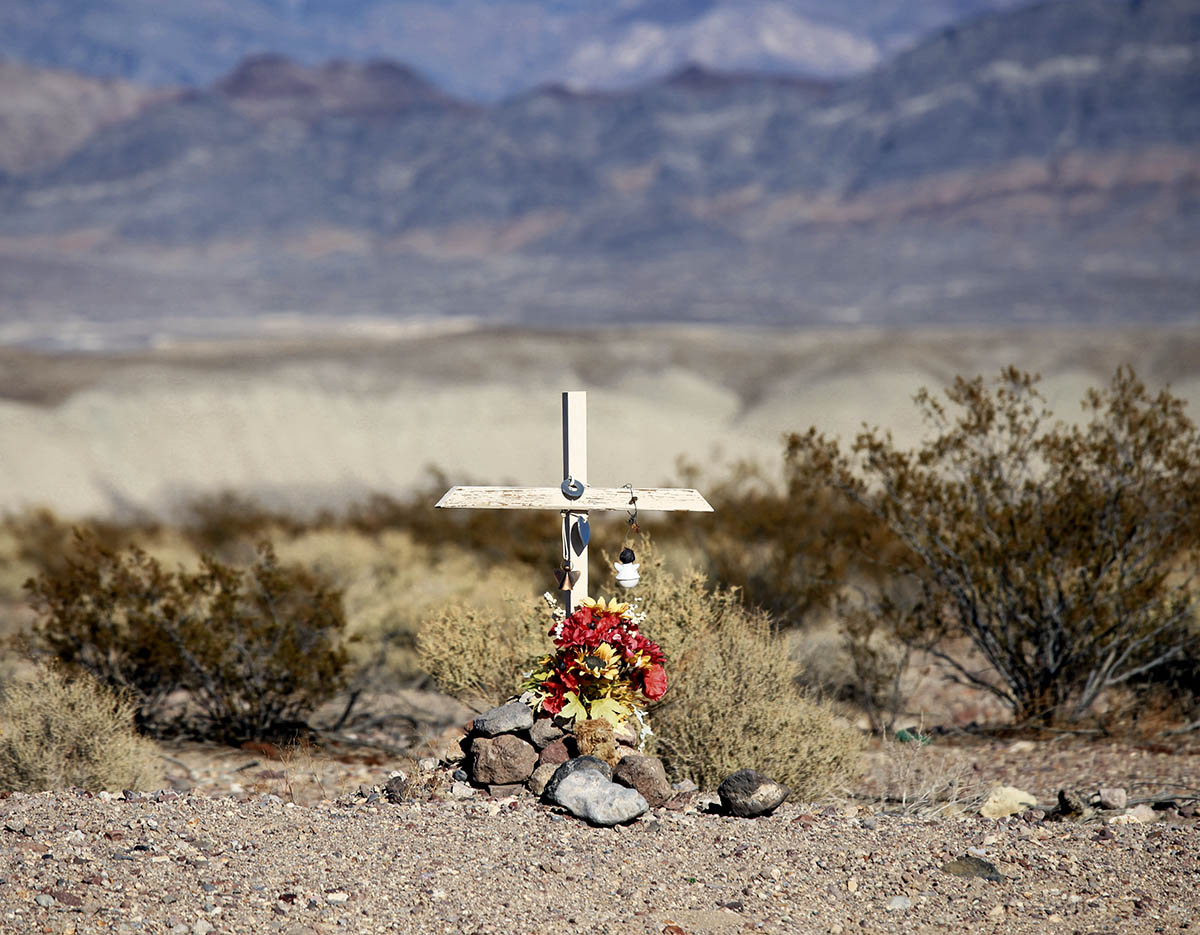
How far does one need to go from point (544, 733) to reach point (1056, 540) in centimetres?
480

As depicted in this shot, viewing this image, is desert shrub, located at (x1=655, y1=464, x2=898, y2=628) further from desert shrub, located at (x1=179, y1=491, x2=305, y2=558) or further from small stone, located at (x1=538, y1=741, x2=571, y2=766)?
desert shrub, located at (x1=179, y1=491, x2=305, y2=558)

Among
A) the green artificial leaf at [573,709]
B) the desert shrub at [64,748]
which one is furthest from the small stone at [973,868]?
the desert shrub at [64,748]

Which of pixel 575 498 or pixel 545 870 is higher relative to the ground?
pixel 575 498

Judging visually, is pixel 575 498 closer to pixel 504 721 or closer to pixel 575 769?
pixel 504 721

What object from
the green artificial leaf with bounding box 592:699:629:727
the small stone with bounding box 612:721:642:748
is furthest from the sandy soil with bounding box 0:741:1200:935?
the green artificial leaf with bounding box 592:699:629:727

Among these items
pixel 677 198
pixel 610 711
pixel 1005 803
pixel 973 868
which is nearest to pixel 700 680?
pixel 610 711

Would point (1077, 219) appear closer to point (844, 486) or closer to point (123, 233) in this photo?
point (123, 233)

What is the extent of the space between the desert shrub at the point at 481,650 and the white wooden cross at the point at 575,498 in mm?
768

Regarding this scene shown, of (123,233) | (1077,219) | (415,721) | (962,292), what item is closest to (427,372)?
(415,721)

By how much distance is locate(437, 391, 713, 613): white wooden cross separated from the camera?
7.50 meters

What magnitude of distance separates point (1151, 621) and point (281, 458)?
31.1m

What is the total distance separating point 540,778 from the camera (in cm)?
699

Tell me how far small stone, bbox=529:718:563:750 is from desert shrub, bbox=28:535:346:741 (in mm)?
3329

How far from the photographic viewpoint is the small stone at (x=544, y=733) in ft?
23.6
